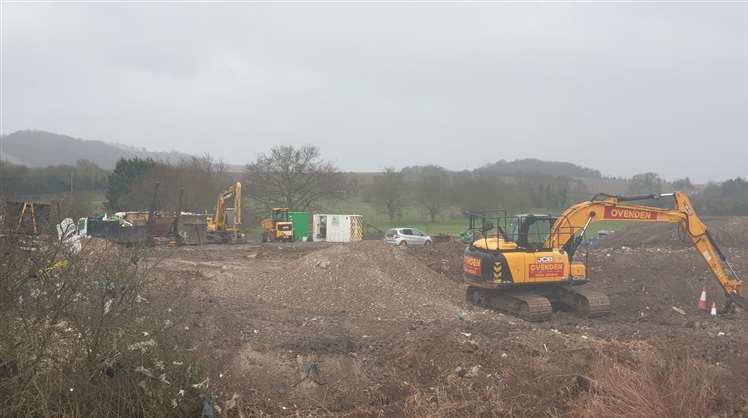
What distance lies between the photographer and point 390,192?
194 feet

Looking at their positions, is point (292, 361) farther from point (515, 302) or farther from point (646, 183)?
point (646, 183)

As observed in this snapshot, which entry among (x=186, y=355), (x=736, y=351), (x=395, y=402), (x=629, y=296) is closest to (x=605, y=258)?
(x=629, y=296)

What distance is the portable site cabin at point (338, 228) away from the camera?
137 feet

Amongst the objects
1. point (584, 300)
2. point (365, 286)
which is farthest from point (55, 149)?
point (584, 300)

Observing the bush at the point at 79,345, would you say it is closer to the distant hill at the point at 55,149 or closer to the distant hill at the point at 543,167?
the distant hill at the point at 55,149

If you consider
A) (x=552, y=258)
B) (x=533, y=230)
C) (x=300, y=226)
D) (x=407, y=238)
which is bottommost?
(x=407, y=238)

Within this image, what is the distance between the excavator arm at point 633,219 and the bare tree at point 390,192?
145 feet

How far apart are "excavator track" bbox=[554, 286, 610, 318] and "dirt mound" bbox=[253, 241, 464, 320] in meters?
2.48

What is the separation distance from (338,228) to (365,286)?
2684 centimetres

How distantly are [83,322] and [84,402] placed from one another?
73 centimetres

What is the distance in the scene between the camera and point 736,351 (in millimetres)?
9141

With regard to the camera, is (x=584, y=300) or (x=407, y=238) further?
(x=407, y=238)

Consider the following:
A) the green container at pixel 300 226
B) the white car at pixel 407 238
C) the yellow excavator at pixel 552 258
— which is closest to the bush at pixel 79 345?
the yellow excavator at pixel 552 258

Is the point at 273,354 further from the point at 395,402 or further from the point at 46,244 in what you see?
the point at 46,244
